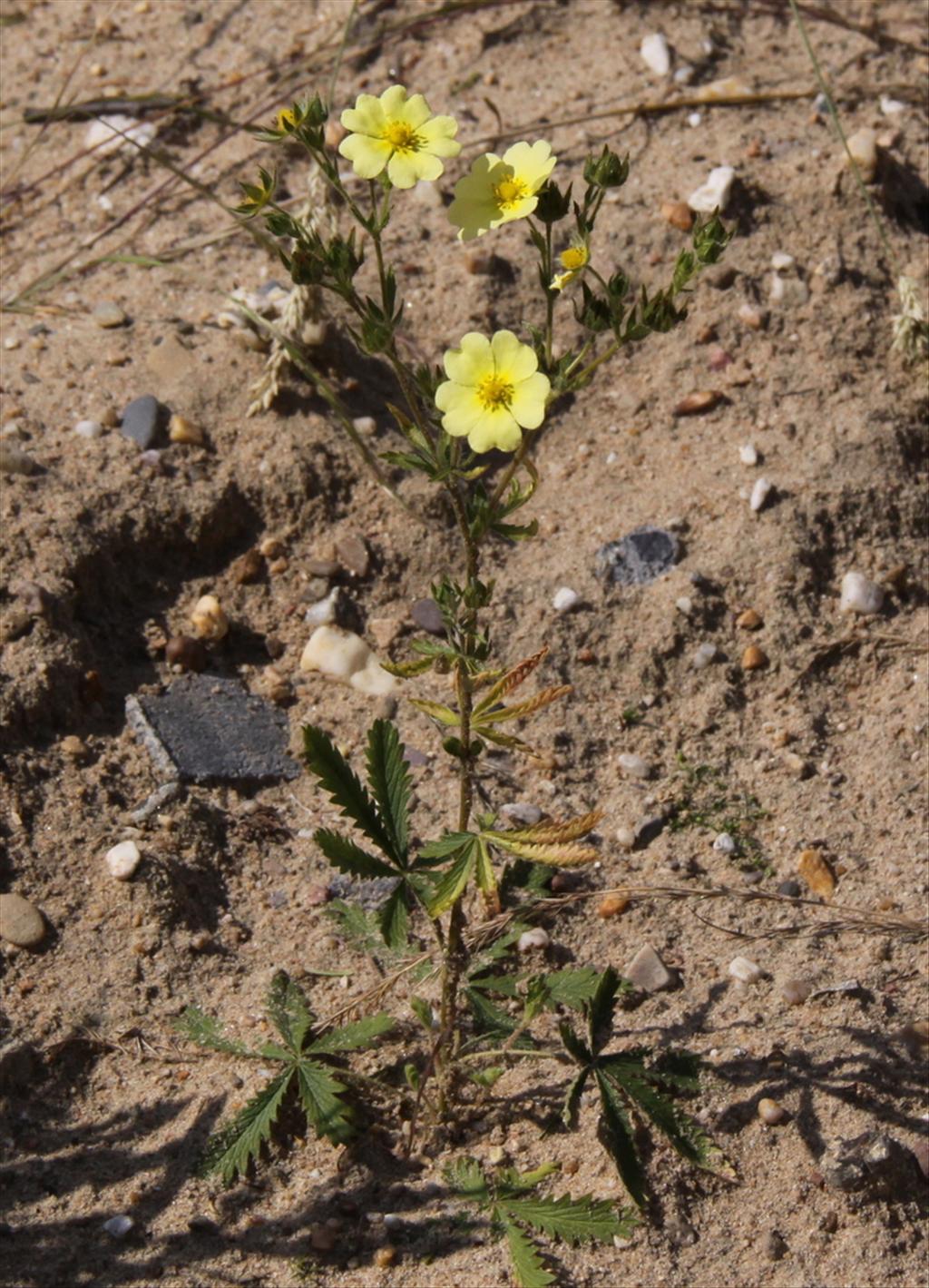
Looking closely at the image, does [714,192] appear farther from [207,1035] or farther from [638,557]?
[207,1035]

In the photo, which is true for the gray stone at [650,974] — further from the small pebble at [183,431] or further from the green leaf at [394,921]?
the small pebble at [183,431]

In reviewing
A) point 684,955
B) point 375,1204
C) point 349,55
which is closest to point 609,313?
point 684,955

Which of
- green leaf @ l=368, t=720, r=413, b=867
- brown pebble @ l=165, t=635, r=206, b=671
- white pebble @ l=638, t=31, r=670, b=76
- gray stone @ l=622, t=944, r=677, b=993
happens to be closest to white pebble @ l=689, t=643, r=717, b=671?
gray stone @ l=622, t=944, r=677, b=993

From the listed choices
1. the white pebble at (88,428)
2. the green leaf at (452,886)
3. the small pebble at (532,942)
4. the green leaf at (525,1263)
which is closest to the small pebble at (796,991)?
the small pebble at (532,942)

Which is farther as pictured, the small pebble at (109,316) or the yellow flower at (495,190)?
the small pebble at (109,316)

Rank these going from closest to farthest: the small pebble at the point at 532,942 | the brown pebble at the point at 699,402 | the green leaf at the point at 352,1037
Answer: the green leaf at the point at 352,1037 → the small pebble at the point at 532,942 → the brown pebble at the point at 699,402

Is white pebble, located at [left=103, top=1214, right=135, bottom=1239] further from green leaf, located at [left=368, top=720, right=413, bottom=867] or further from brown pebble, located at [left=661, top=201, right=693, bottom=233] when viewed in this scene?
brown pebble, located at [left=661, top=201, right=693, bottom=233]

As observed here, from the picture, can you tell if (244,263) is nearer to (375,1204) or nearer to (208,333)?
(208,333)
